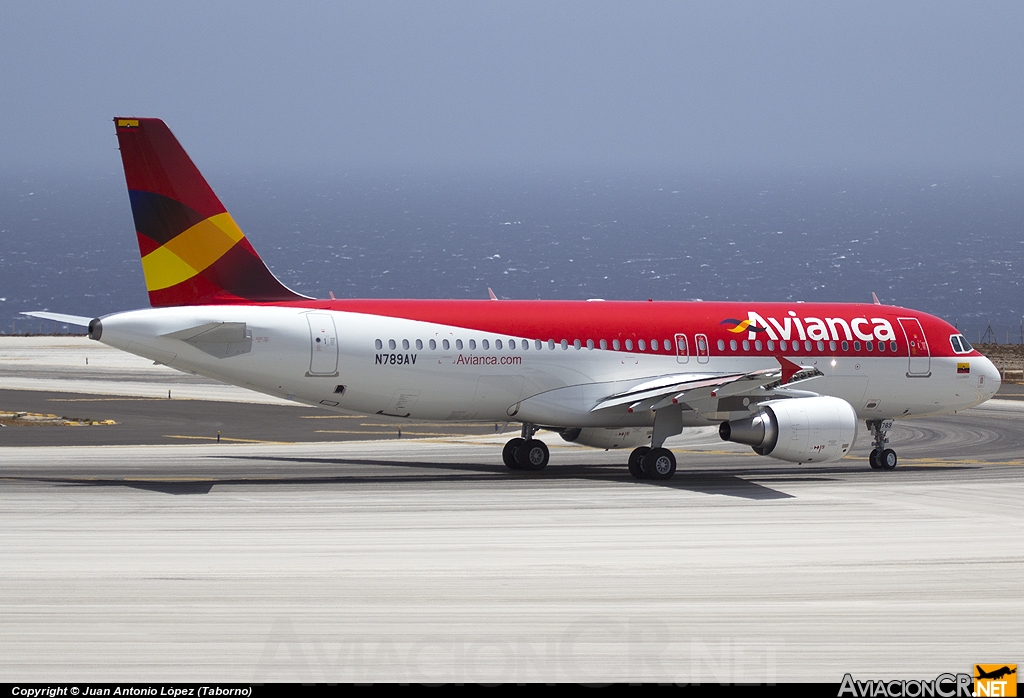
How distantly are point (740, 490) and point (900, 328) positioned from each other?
337 inches

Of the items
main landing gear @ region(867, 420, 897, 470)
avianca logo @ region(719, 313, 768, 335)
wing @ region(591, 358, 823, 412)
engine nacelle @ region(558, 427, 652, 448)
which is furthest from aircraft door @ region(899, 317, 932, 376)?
engine nacelle @ region(558, 427, 652, 448)

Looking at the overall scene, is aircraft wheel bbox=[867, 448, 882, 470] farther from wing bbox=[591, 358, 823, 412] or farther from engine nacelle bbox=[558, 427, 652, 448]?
engine nacelle bbox=[558, 427, 652, 448]

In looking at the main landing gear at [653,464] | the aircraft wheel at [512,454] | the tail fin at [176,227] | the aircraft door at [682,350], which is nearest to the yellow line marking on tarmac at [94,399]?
the aircraft wheel at [512,454]

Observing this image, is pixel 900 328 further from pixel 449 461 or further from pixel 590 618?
pixel 590 618

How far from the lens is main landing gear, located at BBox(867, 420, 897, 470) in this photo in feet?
117

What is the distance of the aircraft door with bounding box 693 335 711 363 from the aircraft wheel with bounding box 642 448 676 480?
9.73ft

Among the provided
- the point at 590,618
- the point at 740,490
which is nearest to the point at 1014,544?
the point at 740,490

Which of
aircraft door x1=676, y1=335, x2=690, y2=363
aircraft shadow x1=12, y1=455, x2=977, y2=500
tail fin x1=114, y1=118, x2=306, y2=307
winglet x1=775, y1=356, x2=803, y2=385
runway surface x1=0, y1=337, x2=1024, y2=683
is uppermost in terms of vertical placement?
tail fin x1=114, y1=118, x2=306, y2=307

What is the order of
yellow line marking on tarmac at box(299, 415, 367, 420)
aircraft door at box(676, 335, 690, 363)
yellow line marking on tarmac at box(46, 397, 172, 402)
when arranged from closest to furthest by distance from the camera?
aircraft door at box(676, 335, 690, 363), yellow line marking on tarmac at box(299, 415, 367, 420), yellow line marking on tarmac at box(46, 397, 172, 402)

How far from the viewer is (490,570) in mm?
21375

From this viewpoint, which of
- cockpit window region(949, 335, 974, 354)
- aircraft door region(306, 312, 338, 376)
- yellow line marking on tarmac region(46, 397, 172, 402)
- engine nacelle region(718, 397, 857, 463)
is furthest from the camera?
yellow line marking on tarmac region(46, 397, 172, 402)

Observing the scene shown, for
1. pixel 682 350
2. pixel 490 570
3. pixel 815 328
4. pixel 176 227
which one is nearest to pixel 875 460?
pixel 815 328

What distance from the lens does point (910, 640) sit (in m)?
17.1

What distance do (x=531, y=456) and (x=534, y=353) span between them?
324 cm
